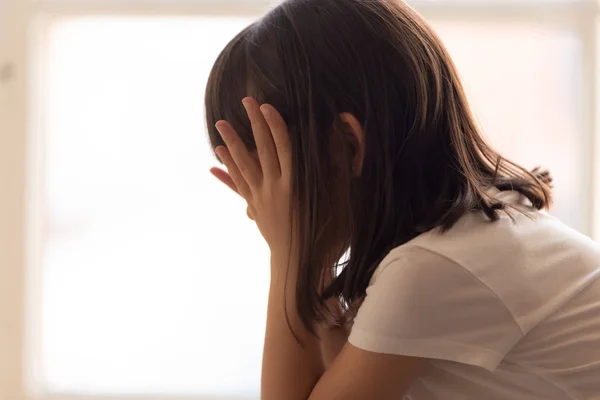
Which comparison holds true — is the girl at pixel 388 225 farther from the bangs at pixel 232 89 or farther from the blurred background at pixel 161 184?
the blurred background at pixel 161 184

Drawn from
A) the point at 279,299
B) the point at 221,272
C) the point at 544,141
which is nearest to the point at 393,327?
the point at 279,299

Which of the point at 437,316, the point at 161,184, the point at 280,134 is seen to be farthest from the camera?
the point at 161,184

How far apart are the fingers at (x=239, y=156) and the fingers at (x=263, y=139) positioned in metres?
0.02

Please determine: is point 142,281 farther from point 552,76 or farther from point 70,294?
point 552,76

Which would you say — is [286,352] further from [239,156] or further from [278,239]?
[239,156]

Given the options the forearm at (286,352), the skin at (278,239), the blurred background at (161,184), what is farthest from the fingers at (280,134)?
the blurred background at (161,184)

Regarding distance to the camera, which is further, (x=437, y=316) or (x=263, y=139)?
(x=263, y=139)

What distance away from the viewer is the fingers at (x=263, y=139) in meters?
0.73

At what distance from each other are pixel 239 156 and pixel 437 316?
0.98 ft

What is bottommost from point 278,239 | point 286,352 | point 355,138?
point 286,352

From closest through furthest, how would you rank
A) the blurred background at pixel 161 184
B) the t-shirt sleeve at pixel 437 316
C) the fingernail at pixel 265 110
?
the t-shirt sleeve at pixel 437 316 < the fingernail at pixel 265 110 < the blurred background at pixel 161 184

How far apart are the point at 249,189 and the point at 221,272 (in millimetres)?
510

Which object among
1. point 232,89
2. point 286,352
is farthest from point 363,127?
point 286,352

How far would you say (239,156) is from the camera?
0.79 meters
